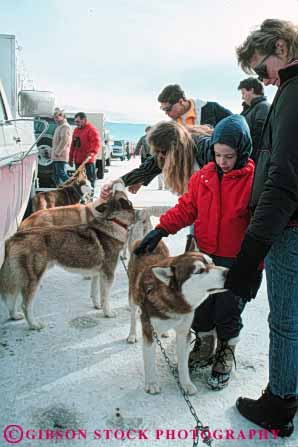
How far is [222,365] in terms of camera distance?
242 centimetres

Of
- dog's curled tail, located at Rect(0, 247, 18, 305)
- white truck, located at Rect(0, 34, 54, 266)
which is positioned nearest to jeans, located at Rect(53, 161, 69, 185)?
white truck, located at Rect(0, 34, 54, 266)

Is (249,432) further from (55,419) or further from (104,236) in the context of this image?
(104,236)

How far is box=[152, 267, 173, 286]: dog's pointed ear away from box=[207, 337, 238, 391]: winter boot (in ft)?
2.00

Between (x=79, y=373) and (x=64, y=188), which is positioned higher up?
(x=64, y=188)

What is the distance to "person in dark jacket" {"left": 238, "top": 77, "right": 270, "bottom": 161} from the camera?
11.4 feet

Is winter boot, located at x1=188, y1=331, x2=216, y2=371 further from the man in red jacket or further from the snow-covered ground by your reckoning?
the man in red jacket

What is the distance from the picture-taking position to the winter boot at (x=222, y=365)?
93.8 inches

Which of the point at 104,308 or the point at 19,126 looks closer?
the point at 104,308

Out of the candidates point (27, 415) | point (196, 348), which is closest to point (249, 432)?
point (196, 348)

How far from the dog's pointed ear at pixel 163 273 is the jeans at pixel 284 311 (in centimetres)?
53

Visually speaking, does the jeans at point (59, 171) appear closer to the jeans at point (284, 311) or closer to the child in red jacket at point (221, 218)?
the child in red jacket at point (221, 218)

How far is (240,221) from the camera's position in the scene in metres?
2.37

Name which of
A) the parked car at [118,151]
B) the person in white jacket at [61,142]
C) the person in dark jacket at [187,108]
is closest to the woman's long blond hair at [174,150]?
the person in dark jacket at [187,108]

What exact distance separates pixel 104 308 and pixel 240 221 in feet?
4.97
